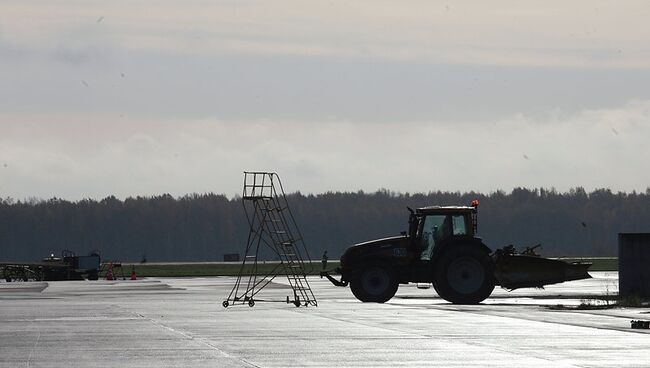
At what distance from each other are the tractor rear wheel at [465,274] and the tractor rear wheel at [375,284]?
1649mm

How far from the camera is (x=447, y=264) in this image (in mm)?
37219

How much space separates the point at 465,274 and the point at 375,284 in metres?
2.78

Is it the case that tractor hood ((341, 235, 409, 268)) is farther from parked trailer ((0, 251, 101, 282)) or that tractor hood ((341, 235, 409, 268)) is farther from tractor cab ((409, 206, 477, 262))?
parked trailer ((0, 251, 101, 282))

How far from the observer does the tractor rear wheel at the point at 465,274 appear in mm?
37156

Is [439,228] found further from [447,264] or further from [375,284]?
[375,284]

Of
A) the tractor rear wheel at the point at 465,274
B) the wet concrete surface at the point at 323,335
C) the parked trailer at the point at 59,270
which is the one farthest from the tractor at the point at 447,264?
the parked trailer at the point at 59,270

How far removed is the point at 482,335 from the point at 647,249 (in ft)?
55.7

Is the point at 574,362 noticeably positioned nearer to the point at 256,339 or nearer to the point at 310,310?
the point at 256,339

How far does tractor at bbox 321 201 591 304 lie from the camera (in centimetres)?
3725

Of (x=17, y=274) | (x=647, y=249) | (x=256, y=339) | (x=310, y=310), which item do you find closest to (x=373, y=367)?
(x=256, y=339)

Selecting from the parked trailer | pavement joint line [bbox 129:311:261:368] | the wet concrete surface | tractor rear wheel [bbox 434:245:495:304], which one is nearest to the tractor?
tractor rear wheel [bbox 434:245:495:304]

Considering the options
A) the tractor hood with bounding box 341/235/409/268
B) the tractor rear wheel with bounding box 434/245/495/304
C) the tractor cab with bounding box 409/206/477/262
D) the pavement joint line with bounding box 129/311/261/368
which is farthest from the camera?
the tractor hood with bounding box 341/235/409/268

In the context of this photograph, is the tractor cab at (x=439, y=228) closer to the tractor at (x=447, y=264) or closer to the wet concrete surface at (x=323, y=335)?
the tractor at (x=447, y=264)

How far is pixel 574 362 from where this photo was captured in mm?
18734
